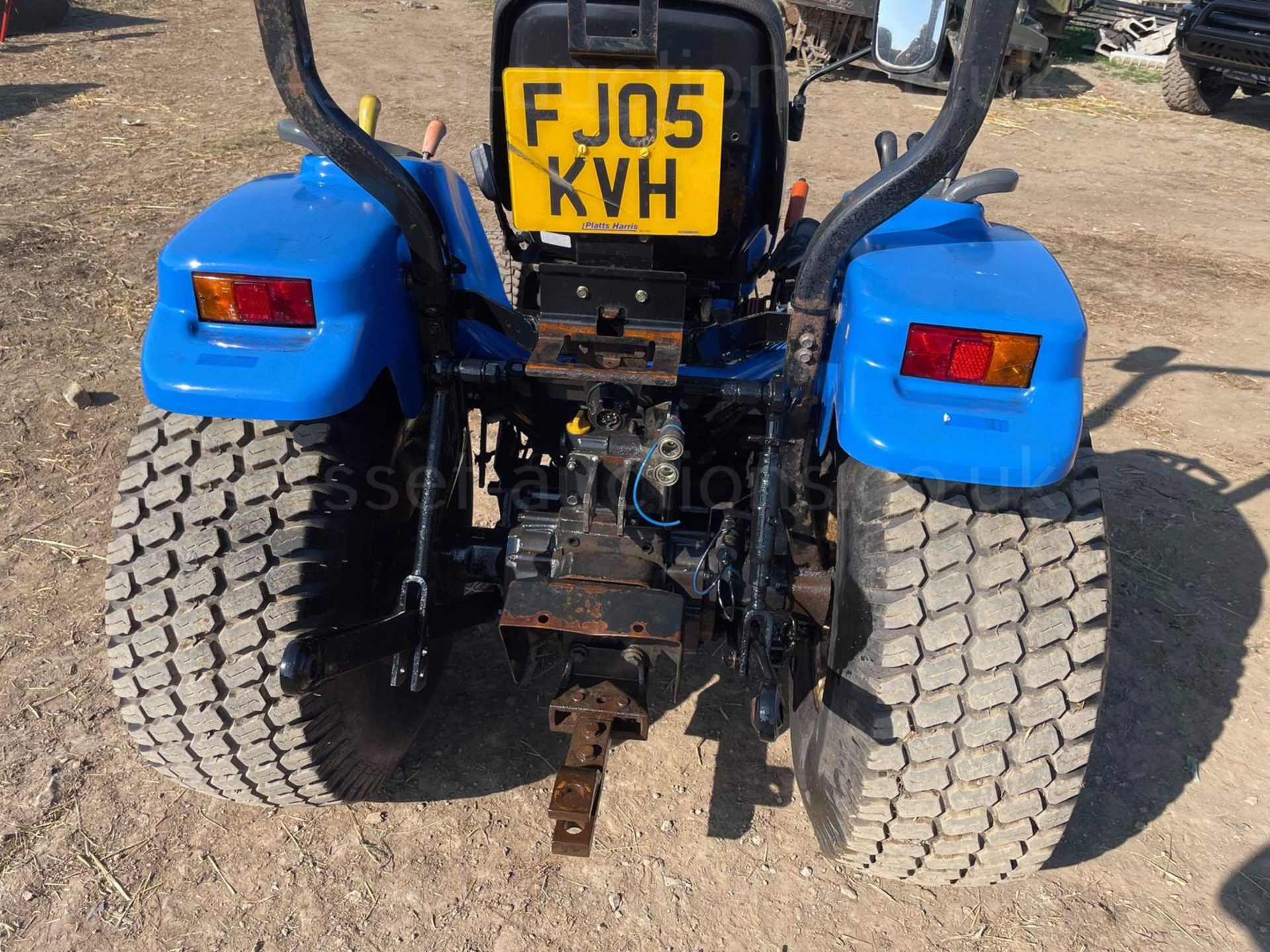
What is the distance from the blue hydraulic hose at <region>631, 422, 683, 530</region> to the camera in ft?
7.06

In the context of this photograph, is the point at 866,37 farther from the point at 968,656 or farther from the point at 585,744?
the point at 585,744

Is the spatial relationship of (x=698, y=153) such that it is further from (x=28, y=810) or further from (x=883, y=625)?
(x=28, y=810)

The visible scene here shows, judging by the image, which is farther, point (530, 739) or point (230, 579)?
point (530, 739)

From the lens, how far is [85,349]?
16.1 feet

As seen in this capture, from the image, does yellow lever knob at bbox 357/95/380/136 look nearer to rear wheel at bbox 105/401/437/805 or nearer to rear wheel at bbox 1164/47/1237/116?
rear wheel at bbox 105/401/437/805

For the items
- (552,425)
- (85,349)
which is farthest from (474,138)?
(552,425)

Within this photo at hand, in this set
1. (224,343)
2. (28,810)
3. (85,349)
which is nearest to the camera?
(224,343)

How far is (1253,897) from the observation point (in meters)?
2.55

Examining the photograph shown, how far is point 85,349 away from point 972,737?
15.3 ft

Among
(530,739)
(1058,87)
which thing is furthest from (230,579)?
(1058,87)

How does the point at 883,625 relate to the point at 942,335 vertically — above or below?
below

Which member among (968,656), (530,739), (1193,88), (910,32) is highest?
(910,32)

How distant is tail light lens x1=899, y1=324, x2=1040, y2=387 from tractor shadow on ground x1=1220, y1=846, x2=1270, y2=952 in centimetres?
167

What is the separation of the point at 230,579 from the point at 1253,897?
2730 millimetres
